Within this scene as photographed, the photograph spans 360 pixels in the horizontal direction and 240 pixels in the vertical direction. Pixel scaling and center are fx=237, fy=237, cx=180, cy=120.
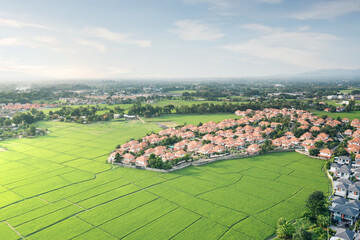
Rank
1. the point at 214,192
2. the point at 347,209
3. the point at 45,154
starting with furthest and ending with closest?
the point at 45,154, the point at 214,192, the point at 347,209

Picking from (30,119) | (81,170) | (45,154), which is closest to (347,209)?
(81,170)

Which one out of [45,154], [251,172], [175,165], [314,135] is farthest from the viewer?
[314,135]

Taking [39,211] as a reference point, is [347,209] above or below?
above

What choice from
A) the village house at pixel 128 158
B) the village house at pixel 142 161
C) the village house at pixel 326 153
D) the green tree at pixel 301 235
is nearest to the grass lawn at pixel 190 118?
the village house at pixel 128 158

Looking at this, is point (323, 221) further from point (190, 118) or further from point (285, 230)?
point (190, 118)

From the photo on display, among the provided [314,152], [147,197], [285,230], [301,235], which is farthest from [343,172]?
→ [147,197]

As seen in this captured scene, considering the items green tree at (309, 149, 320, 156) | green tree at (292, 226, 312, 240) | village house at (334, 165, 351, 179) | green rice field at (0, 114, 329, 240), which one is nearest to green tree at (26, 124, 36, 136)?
green rice field at (0, 114, 329, 240)

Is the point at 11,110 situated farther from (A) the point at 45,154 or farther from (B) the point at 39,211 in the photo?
(B) the point at 39,211

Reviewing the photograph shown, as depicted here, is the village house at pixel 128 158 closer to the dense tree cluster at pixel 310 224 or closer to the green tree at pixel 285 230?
the dense tree cluster at pixel 310 224

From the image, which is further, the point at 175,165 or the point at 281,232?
the point at 175,165
